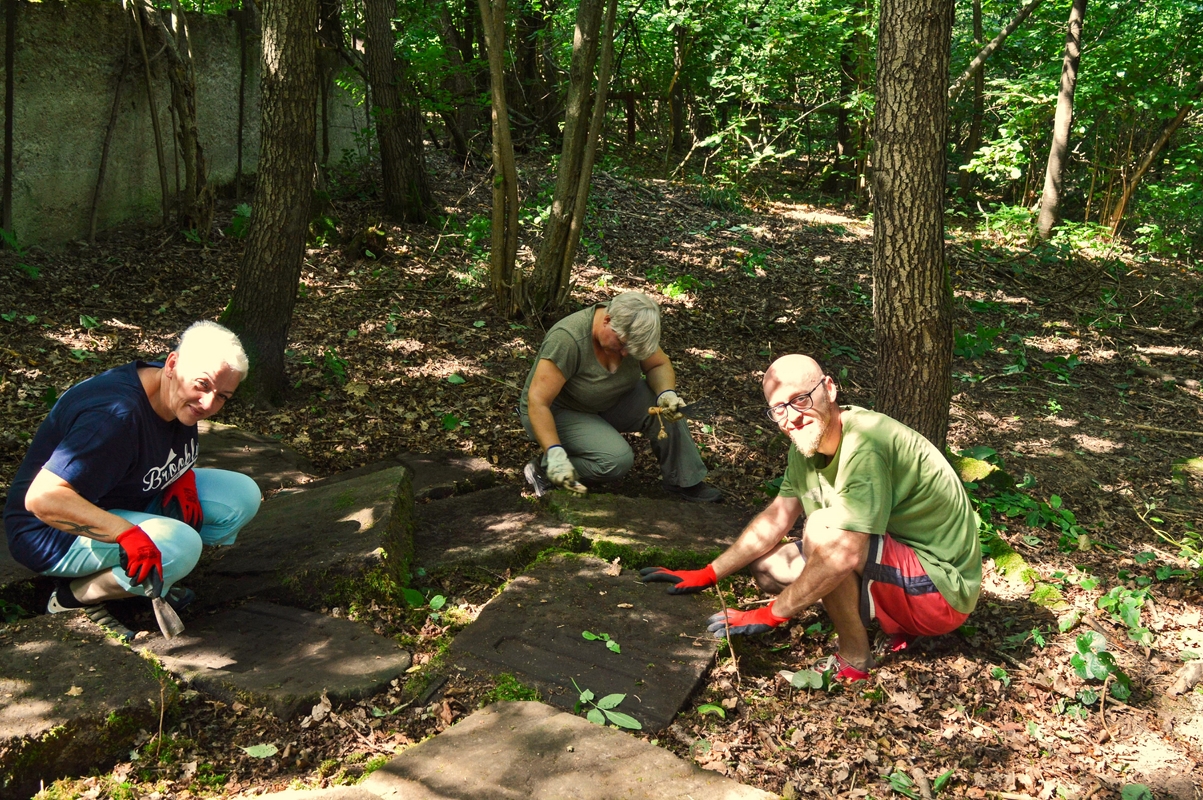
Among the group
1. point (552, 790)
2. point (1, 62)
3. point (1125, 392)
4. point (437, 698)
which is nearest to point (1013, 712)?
point (552, 790)

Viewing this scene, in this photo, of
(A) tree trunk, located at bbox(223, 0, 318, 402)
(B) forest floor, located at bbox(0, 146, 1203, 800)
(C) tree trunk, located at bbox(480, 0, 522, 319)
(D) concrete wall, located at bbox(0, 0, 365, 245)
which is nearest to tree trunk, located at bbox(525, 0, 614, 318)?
(C) tree trunk, located at bbox(480, 0, 522, 319)

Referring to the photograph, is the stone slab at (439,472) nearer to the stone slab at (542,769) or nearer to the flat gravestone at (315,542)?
the flat gravestone at (315,542)

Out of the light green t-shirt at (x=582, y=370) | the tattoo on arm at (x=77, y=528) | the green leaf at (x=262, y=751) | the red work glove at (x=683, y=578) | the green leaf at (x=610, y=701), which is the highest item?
the light green t-shirt at (x=582, y=370)

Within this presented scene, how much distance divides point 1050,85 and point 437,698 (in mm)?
11877

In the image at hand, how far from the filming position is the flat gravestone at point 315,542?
3.27 m

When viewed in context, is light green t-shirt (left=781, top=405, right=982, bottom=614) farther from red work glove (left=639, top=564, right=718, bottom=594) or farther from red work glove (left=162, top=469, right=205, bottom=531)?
red work glove (left=162, top=469, right=205, bottom=531)

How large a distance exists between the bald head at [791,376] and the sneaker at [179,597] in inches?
88.8

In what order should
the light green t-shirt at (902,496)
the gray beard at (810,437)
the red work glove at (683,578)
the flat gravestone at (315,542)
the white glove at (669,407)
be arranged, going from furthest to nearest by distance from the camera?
the white glove at (669,407)
the red work glove at (683,578)
the flat gravestone at (315,542)
the gray beard at (810,437)
the light green t-shirt at (902,496)

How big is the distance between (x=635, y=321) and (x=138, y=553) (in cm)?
220

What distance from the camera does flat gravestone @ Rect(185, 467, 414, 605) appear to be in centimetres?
327

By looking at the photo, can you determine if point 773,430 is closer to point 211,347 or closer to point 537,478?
point 537,478

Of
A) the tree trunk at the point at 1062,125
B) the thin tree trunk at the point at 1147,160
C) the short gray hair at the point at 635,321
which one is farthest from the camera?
the thin tree trunk at the point at 1147,160

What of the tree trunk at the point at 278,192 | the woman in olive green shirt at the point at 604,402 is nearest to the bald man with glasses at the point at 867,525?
the woman in olive green shirt at the point at 604,402

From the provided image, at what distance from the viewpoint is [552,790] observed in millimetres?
2189
